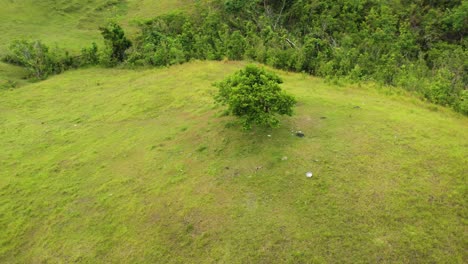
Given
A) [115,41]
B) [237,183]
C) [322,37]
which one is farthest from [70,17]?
[237,183]

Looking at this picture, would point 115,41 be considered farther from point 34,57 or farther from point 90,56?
point 34,57

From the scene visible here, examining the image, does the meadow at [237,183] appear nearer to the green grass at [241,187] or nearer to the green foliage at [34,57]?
the green grass at [241,187]

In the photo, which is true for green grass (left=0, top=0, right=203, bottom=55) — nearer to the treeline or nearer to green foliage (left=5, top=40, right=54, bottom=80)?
green foliage (left=5, top=40, right=54, bottom=80)

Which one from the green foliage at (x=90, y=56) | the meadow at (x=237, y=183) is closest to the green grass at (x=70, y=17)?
the green foliage at (x=90, y=56)

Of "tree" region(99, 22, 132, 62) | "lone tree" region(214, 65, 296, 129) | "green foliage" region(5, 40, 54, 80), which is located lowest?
"green foliage" region(5, 40, 54, 80)

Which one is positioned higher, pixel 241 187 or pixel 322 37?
pixel 322 37

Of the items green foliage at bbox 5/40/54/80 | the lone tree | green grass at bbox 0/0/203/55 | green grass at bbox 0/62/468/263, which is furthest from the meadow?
green grass at bbox 0/0/203/55

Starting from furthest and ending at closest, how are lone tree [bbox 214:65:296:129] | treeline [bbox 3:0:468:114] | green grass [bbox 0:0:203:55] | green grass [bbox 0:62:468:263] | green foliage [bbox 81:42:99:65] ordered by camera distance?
green grass [bbox 0:0:203:55] → green foliage [bbox 81:42:99:65] → treeline [bbox 3:0:468:114] → lone tree [bbox 214:65:296:129] → green grass [bbox 0:62:468:263]

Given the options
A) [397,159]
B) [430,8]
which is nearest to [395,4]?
[430,8]
